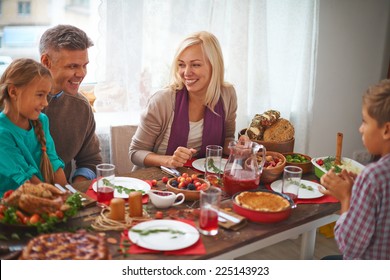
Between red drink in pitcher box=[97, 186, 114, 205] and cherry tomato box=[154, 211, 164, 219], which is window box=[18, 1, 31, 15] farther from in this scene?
cherry tomato box=[154, 211, 164, 219]

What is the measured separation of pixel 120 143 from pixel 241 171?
113cm

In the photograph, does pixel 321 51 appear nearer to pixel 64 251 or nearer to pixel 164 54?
pixel 164 54

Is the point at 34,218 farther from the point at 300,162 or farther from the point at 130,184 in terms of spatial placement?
the point at 300,162

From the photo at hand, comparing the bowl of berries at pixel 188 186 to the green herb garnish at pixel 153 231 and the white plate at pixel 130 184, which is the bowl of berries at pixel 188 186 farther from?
the green herb garnish at pixel 153 231

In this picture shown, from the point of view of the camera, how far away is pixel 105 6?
2.79 metres

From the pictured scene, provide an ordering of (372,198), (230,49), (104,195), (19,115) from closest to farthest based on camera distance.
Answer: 1. (372,198)
2. (104,195)
3. (19,115)
4. (230,49)

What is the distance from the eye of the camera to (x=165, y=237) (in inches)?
63.0

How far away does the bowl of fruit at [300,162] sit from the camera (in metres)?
2.30

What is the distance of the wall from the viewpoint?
389 cm

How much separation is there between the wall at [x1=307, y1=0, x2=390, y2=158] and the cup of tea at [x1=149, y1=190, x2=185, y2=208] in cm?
244

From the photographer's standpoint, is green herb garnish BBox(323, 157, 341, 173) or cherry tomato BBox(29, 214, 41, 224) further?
green herb garnish BBox(323, 157, 341, 173)

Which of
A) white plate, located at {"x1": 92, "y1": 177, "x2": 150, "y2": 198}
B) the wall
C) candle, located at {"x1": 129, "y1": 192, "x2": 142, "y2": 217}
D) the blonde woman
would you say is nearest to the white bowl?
the blonde woman

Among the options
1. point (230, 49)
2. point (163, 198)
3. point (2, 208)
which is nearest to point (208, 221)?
point (163, 198)
